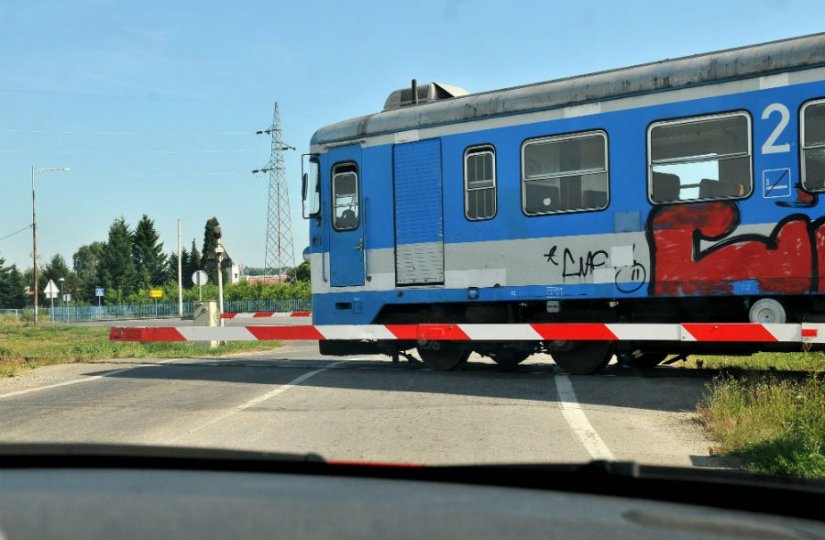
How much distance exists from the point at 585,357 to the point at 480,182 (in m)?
2.83

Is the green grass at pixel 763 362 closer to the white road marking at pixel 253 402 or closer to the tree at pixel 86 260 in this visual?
the white road marking at pixel 253 402

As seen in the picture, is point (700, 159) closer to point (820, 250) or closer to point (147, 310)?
point (820, 250)

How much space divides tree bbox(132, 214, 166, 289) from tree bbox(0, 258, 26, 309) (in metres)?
23.5

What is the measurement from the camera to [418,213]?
38.4 ft

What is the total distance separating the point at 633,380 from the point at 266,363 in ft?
22.3

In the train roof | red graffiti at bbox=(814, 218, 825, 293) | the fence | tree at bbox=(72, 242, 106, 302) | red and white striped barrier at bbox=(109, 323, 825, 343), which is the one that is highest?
tree at bbox=(72, 242, 106, 302)

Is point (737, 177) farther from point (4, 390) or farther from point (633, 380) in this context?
point (4, 390)

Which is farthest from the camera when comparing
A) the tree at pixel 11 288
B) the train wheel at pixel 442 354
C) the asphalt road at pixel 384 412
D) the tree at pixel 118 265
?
the tree at pixel 11 288

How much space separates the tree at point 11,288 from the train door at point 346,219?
401ft

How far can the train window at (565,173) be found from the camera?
34.2ft

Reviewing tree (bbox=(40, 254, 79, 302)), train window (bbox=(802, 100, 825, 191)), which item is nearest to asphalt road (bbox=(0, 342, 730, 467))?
train window (bbox=(802, 100, 825, 191))

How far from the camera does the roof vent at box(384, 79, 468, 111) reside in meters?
12.3

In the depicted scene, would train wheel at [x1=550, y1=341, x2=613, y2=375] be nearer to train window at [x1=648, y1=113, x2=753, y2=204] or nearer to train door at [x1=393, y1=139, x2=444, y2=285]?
train door at [x1=393, y1=139, x2=444, y2=285]

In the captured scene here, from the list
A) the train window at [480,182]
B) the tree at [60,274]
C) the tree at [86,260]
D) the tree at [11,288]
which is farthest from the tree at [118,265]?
the train window at [480,182]
